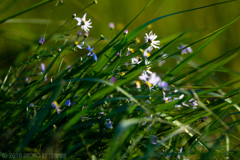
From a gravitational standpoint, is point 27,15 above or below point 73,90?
above

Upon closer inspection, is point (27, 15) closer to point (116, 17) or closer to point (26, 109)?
point (116, 17)

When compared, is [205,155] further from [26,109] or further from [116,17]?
[116,17]

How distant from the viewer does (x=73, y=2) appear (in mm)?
1724

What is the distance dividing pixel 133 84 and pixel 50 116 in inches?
16.1

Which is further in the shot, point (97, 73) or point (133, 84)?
point (133, 84)

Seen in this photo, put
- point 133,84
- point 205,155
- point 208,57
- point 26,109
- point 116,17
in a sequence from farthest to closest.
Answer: point 208,57
point 116,17
point 133,84
point 26,109
point 205,155

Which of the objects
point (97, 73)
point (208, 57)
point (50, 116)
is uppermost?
point (208, 57)

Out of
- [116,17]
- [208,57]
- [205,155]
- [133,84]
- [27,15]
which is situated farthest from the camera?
[208,57]

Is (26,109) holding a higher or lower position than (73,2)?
lower

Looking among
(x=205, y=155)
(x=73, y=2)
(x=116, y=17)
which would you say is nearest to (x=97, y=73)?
(x=205, y=155)

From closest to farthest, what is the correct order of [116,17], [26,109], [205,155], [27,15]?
[205,155]
[26,109]
[27,15]
[116,17]

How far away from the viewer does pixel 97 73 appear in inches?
32.0

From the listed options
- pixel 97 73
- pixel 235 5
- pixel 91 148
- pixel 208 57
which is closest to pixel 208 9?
pixel 235 5

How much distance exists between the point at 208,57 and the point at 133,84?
4.76 ft
